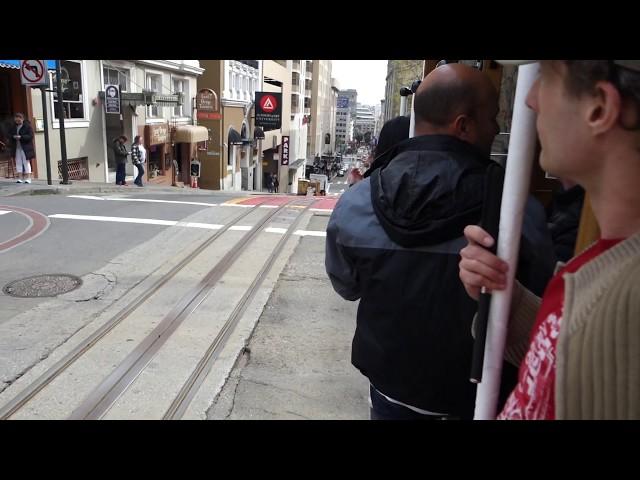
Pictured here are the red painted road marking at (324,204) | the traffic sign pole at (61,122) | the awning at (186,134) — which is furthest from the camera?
the awning at (186,134)

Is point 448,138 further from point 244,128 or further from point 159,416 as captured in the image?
point 244,128


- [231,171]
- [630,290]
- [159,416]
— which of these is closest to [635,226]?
[630,290]

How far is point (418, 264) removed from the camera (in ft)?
5.60

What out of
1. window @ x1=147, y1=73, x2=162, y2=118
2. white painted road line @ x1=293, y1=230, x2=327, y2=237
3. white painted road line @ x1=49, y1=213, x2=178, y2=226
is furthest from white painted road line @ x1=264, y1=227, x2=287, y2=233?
window @ x1=147, y1=73, x2=162, y2=118

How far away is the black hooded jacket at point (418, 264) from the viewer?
1.66 m

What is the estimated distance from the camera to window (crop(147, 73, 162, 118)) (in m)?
23.8

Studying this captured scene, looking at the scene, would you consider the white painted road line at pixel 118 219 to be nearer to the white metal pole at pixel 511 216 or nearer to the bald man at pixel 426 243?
the bald man at pixel 426 243

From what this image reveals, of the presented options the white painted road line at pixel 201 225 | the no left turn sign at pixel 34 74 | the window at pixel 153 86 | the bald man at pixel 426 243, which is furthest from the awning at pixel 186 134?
the bald man at pixel 426 243

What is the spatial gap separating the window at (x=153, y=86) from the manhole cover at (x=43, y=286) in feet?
62.3

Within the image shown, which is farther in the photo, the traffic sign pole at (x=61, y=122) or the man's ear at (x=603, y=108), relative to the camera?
the traffic sign pole at (x=61, y=122)

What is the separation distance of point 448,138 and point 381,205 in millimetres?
317

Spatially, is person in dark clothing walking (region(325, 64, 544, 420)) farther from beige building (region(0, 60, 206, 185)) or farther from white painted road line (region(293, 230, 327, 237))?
beige building (region(0, 60, 206, 185))

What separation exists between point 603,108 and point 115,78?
A: 23.0 m

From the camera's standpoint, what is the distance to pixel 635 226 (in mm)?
934
